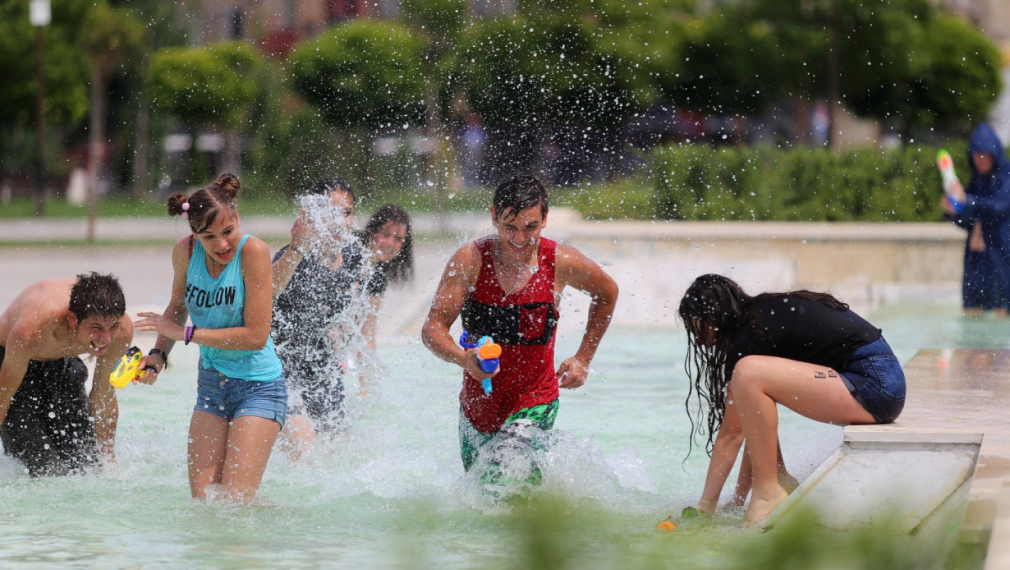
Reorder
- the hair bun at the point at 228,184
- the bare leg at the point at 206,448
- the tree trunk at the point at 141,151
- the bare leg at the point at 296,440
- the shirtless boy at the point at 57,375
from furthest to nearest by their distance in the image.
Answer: the tree trunk at the point at 141,151 < the bare leg at the point at 296,440 < the shirtless boy at the point at 57,375 < the bare leg at the point at 206,448 < the hair bun at the point at 228,184

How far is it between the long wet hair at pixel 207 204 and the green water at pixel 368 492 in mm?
1077

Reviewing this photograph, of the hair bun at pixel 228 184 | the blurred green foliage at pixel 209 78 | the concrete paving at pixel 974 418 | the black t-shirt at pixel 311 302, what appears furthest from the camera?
the blurred green foliage at pixel 209 78

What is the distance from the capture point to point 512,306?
5121 millimetres

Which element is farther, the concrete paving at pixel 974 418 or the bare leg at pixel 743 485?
the bare leg at pixel 743 485

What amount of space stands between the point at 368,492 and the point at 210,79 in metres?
37.0

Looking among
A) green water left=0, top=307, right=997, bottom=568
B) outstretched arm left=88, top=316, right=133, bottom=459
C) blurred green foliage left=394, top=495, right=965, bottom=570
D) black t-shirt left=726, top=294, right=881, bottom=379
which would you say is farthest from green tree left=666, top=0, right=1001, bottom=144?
blurred green foliage left=394, top=495, right=965, bottom=570

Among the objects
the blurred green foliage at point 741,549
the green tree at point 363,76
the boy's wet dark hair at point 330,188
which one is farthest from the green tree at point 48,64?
the blurred green foliage at point 741,549

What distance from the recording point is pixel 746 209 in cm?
1648

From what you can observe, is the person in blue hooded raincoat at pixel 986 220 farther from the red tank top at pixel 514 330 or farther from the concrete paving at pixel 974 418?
the red tank top at pixel 514 330

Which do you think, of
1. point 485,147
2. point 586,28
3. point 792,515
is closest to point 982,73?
point 586,28

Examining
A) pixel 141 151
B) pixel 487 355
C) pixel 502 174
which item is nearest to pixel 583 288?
pixel 487 355

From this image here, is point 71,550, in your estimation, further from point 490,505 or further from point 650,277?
point 650,277

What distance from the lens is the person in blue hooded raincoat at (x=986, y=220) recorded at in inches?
429

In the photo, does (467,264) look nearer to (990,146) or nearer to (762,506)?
(762,506)
